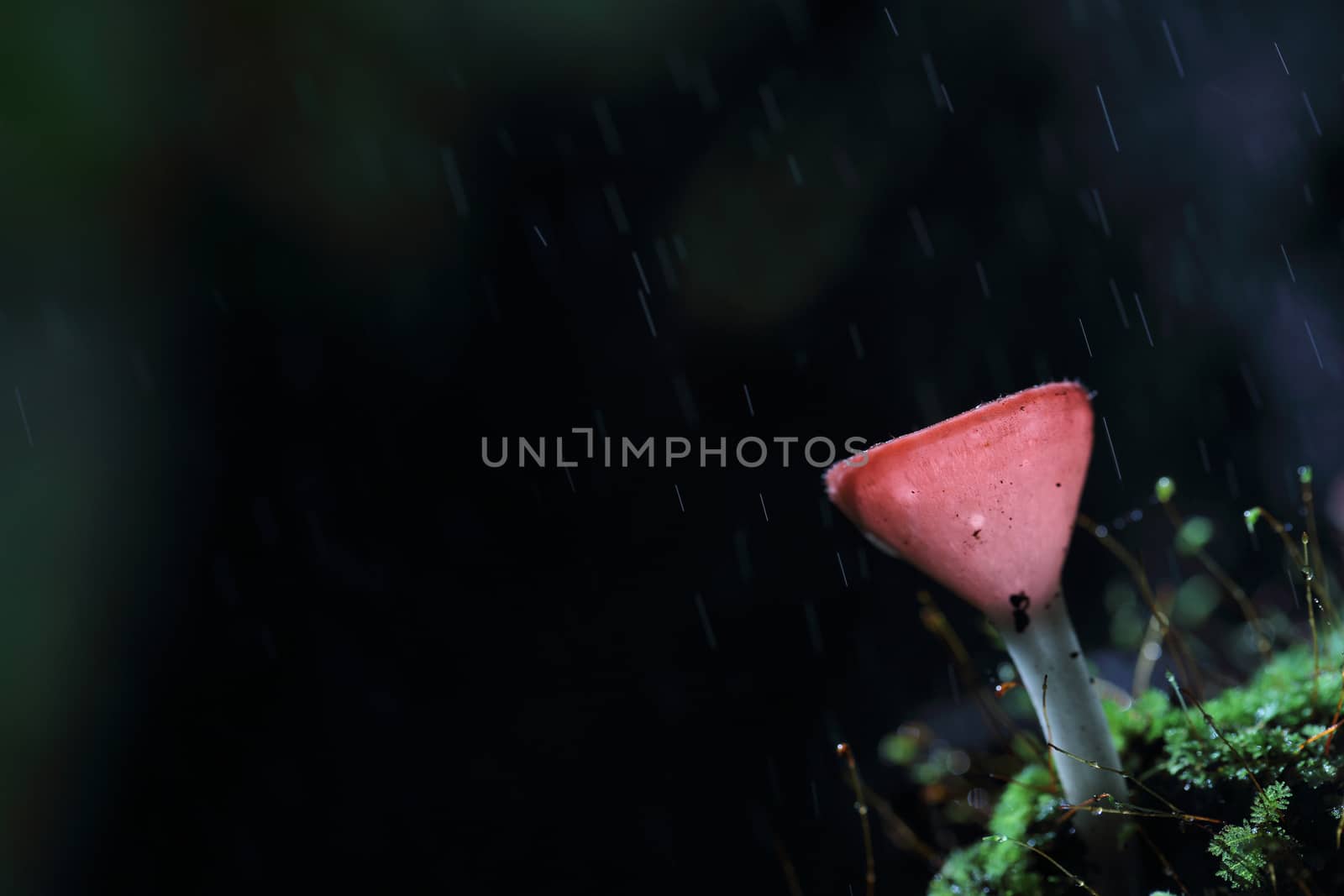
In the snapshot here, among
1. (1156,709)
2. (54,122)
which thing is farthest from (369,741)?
(1156,709)

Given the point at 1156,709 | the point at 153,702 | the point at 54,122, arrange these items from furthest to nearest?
the point at 153,702
the point at 54,122
the point at 1156,709

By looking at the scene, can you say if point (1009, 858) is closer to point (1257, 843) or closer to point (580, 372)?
point (1257, 843)

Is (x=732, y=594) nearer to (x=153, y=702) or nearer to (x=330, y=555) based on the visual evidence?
(x=330, y=555)

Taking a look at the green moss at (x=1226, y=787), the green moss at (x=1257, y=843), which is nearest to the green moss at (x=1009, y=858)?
the green moss at (x=1226, y=787)

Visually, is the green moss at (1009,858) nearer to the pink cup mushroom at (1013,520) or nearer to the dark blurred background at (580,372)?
the pink cup mushroom at (1013,520)

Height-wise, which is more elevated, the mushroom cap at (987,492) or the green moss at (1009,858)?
the mushroom cap at (987,492)

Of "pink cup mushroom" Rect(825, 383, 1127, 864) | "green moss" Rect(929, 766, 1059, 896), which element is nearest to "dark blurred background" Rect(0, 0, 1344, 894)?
"green moss" Rect(929, 766, 1059, 896)

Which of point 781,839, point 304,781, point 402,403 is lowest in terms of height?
point 781,839

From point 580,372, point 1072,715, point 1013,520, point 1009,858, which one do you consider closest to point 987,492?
point 1013,520

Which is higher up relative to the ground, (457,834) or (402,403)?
(402,403)
